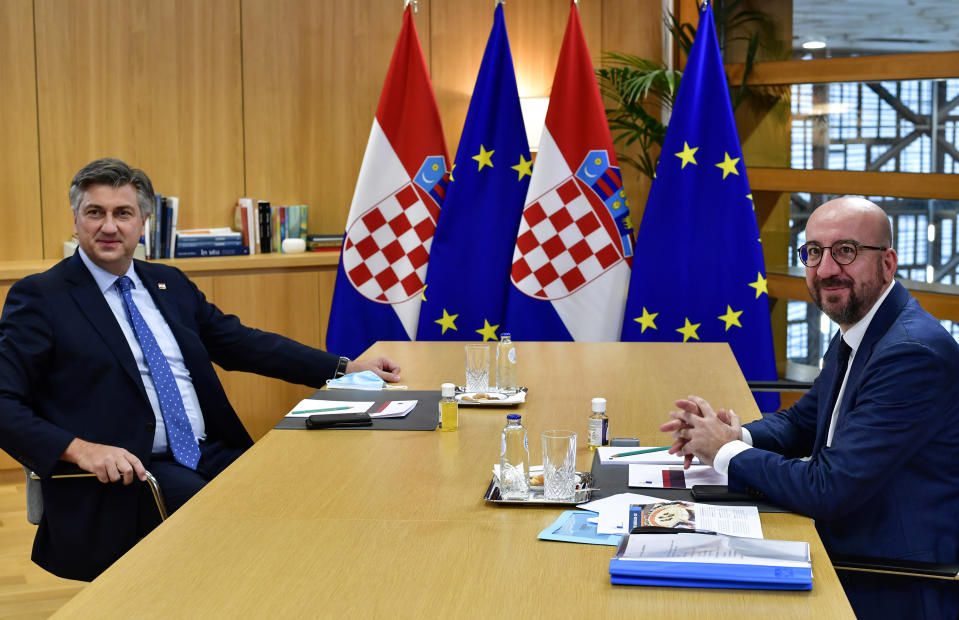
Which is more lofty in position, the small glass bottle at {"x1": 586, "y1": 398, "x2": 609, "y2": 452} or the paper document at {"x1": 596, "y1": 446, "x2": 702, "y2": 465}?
the small glass bottle at {"x1": 586, "y1": 398, "x2": 609, "y2": 452}

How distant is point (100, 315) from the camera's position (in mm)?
2631

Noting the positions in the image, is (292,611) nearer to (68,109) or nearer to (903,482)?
(903,482)

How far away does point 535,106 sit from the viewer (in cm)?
489

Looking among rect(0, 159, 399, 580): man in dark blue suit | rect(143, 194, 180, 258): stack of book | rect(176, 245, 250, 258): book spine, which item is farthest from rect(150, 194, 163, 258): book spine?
rect(0, 159, 399, 580): man in dark blue suit

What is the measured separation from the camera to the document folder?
4.76ft

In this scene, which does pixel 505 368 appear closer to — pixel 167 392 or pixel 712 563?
pixel 167 392

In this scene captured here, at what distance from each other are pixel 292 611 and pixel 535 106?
3.82 m

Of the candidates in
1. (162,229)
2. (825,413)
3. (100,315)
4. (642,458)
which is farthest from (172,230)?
(825,413)

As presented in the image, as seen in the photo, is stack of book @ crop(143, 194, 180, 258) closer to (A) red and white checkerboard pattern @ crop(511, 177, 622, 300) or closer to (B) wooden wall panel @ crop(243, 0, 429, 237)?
(B) wooden wall panel @ crop(243, 0, 429, 237)

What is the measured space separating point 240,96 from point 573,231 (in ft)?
6.36

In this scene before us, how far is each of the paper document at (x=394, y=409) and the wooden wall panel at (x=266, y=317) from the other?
2.39 m

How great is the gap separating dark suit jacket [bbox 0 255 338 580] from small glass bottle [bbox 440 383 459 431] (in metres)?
0.79

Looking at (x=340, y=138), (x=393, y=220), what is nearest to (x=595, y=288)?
(x=393, y=220)

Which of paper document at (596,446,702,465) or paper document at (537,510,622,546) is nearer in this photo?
paper document at (537,510,622,546)
